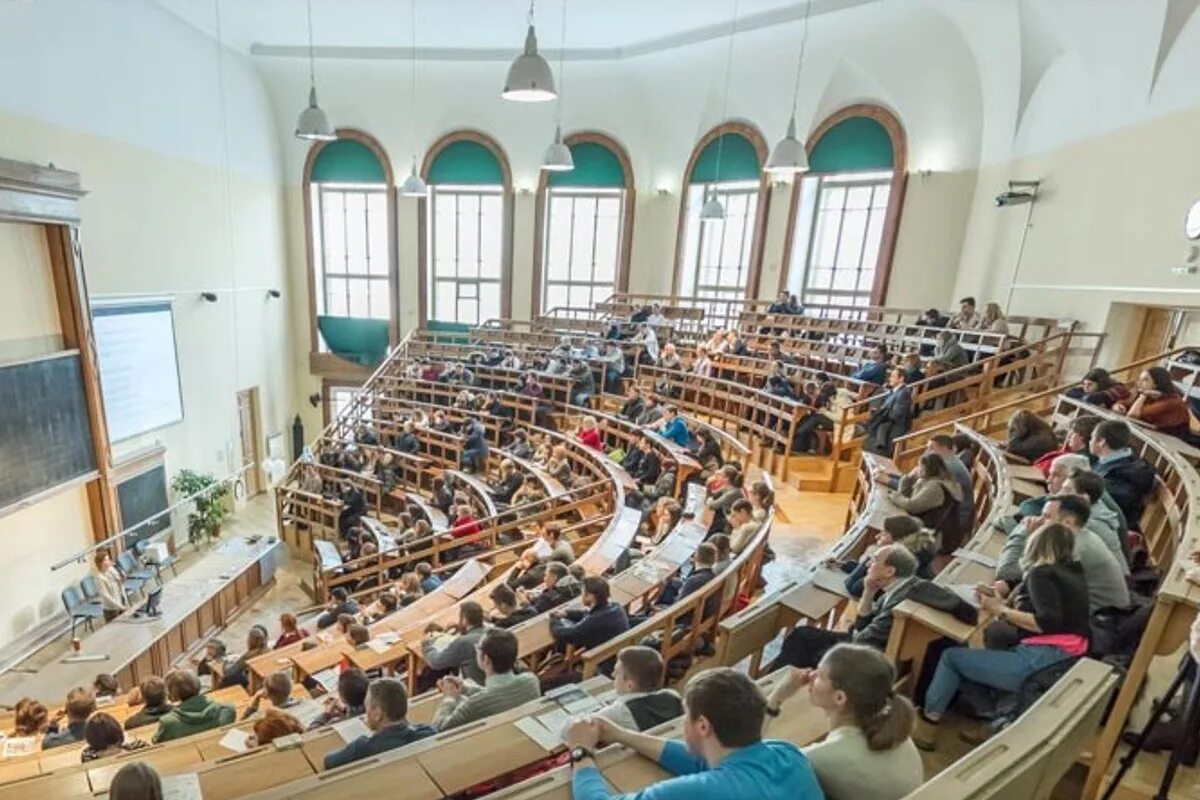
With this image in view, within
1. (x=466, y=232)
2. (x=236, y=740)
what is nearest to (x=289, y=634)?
(x=236, y=740)

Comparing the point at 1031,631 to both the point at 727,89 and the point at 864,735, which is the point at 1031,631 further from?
the point at 727,89

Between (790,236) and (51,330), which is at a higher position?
(790,236)

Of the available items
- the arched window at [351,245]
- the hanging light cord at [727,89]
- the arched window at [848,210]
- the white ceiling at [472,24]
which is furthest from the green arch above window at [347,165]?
the arched window at [848,210]

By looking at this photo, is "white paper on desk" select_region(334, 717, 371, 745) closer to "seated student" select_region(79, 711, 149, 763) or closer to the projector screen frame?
"seated student" select_region(79, 711, 149, 763)

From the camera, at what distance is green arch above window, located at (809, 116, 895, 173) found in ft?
34.5

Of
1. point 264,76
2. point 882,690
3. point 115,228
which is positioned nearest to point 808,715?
point 882,690

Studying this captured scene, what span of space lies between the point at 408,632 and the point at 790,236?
31.9 feet

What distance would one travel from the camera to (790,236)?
37.8ft

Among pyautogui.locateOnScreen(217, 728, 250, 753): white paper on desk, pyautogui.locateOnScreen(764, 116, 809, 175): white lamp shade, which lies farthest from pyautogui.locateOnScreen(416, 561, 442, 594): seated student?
pyautogui.locateOnScreen(764, 116, 809, 175): white lamp shade

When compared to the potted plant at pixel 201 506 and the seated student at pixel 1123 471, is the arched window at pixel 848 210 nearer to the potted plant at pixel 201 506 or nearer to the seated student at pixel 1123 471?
the seated student at pixel 1123 471

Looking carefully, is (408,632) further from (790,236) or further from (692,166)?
(692,166)

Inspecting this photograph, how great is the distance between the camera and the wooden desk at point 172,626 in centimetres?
645

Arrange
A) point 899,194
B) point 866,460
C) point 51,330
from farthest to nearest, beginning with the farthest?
1. point 899,194
2. point 51,330
3. point 866,460

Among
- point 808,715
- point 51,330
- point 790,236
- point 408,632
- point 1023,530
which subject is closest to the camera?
point 808,715
